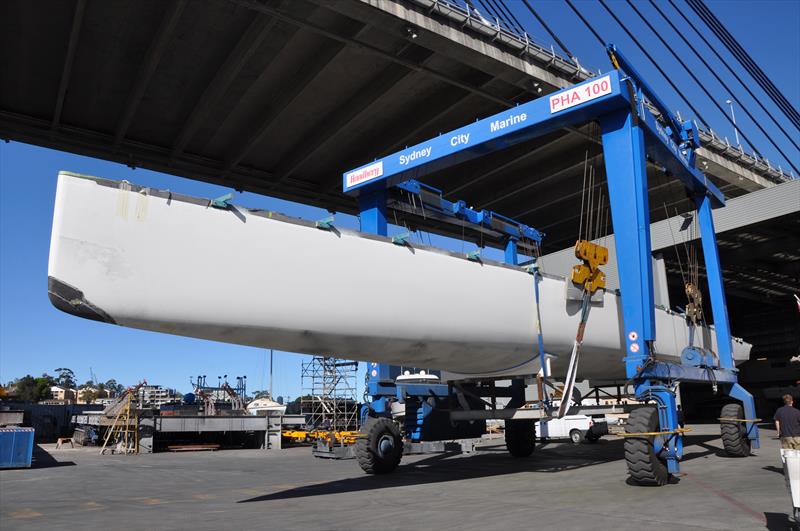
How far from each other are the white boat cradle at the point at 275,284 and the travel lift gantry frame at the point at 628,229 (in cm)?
144

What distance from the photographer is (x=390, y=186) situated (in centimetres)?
1174

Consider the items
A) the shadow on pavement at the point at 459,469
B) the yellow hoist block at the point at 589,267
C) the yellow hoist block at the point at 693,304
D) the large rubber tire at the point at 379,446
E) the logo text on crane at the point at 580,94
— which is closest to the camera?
the shadow on pavement at the point at 459,469

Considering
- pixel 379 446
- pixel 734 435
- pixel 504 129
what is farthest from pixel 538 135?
pixel 734 435

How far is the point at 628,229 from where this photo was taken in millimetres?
8555

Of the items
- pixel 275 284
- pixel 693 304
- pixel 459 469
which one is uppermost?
pixel 693 304

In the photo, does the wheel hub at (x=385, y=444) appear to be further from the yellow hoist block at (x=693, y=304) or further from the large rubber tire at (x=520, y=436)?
the yellow hoist block at (x=693, y=304)

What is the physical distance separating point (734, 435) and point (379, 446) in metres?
6.57

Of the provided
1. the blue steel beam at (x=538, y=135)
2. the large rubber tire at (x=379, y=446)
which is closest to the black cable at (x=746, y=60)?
the blue steel beam at (x=538, y=135)

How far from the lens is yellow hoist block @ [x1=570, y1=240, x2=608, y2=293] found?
9.03 meters

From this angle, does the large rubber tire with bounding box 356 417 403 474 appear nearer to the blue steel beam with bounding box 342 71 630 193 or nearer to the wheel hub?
→ the wheel hub

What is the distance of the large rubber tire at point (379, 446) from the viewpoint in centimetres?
948

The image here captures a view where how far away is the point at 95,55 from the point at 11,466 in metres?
10.4

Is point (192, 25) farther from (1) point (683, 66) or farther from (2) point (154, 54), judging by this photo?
(1) point (683, 66)

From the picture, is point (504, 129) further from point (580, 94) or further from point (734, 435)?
point (734, 435)
